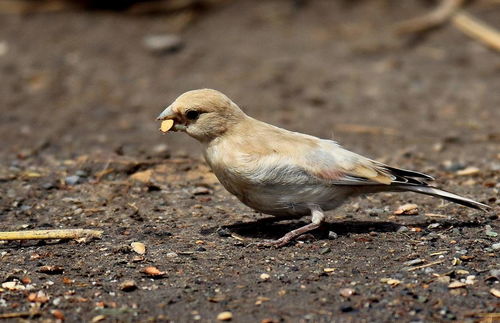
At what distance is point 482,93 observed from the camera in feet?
34.0

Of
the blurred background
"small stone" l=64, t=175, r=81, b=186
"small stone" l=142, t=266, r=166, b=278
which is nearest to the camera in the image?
"small stone" l=142, t=266, r=166, b=278

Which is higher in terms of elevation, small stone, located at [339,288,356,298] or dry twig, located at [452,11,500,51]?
dry twig, located at [452,11,500,51]

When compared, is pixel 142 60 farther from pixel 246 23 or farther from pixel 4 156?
pixel 4 156

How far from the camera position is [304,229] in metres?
5.30

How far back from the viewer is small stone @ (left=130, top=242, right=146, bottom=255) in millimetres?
5129

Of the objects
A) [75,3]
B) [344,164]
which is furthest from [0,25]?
[344,164]

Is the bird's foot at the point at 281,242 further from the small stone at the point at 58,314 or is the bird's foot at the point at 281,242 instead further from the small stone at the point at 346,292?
the small stone at the point at 58,314

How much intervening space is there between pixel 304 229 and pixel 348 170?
48 cm

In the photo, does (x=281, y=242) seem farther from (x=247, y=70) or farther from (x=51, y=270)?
(x=247, y=70)

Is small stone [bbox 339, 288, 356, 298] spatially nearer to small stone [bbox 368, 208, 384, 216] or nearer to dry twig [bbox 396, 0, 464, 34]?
small stone [bbox 368, 208, 384, 216]

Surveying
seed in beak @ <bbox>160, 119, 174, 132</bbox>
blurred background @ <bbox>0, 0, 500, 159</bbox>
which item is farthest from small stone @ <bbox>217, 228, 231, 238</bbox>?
blurred background @ <bbox>0, 0, 500, 159</bbox>

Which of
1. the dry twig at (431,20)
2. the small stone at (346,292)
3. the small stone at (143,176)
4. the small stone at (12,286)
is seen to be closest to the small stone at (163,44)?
the dry twig at (431,20)

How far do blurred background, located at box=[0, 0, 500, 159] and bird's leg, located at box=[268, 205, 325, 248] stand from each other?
2.77 metres

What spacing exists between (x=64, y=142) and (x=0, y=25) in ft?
14.5
